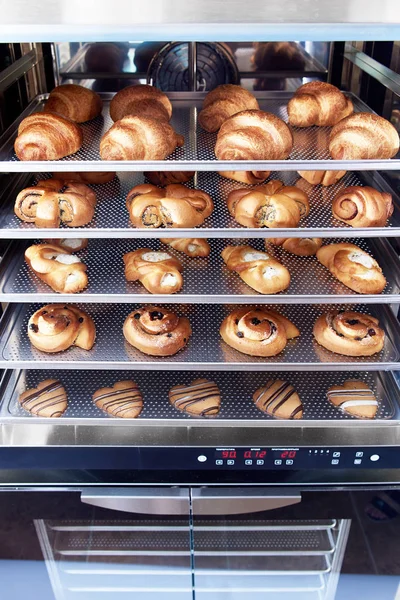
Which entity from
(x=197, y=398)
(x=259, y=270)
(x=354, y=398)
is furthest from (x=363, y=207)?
(x=197, y=398)

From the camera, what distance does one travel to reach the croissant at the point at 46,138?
1495 mm

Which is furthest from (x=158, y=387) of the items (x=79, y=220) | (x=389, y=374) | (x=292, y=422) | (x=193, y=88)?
(x=193, y=88)

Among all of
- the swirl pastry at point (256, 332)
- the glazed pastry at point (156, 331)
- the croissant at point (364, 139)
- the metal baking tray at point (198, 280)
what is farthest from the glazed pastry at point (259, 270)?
the croissant at point (364, 139)

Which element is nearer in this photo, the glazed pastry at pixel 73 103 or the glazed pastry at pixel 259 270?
the glazed pastry at pixel 259 270

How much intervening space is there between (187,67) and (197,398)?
112cm

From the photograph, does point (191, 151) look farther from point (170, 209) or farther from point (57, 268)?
point (57, 268)

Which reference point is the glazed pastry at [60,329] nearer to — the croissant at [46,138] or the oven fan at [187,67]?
the croissant at [46,138]

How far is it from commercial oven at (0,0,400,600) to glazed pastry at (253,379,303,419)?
0.10 ft

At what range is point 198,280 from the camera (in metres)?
1.70

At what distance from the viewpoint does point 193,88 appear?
2.05m

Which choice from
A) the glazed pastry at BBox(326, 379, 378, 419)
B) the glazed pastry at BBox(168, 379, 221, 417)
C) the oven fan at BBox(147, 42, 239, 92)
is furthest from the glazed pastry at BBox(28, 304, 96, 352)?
the oven fan at BBox(147, 42, 239, 92)

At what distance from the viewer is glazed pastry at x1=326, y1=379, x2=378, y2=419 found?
1.73 m

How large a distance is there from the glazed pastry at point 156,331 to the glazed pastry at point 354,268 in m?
0.47

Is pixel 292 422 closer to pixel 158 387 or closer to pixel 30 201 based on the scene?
pixel 158 387
